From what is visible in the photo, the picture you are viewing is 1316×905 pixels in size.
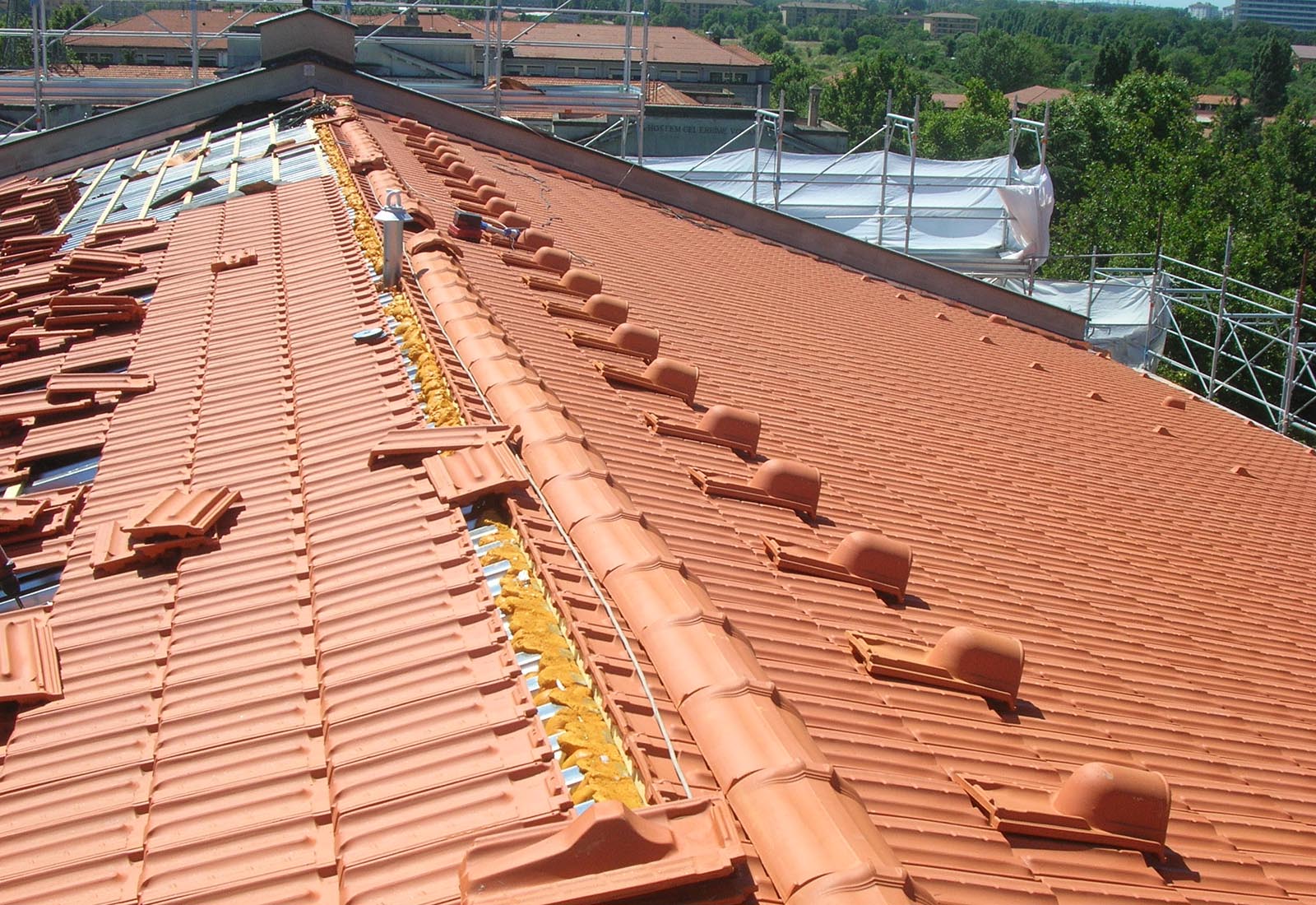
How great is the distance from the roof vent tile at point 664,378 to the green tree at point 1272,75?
116m

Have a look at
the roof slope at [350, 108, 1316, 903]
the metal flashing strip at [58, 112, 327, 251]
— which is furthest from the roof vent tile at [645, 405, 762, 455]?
the metal flashing strip at [58, 112, 327, 251]

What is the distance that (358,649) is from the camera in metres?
5.47

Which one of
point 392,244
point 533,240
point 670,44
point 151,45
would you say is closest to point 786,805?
point 392,244

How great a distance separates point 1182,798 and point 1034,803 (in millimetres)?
1323

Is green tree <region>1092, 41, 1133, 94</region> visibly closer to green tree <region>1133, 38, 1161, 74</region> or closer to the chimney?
green tree <region>1133, 38, 1161, 74</region>

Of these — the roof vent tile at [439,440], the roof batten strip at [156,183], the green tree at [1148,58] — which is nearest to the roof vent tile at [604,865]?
the roof vent tile at [439,440]

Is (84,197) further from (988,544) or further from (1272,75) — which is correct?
(1272,75)

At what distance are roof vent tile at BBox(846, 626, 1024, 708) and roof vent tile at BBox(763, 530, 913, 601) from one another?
0.78 m

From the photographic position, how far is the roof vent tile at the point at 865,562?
6.91 metres

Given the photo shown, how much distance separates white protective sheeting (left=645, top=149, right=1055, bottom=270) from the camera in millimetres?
28000

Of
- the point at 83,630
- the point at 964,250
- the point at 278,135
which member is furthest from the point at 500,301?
the point at 964,250

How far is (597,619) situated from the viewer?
537 centimetres

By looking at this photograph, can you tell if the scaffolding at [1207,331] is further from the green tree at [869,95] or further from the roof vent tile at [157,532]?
the green tree at [869,95]

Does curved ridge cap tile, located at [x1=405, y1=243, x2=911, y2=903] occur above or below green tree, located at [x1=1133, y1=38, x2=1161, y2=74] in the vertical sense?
below
